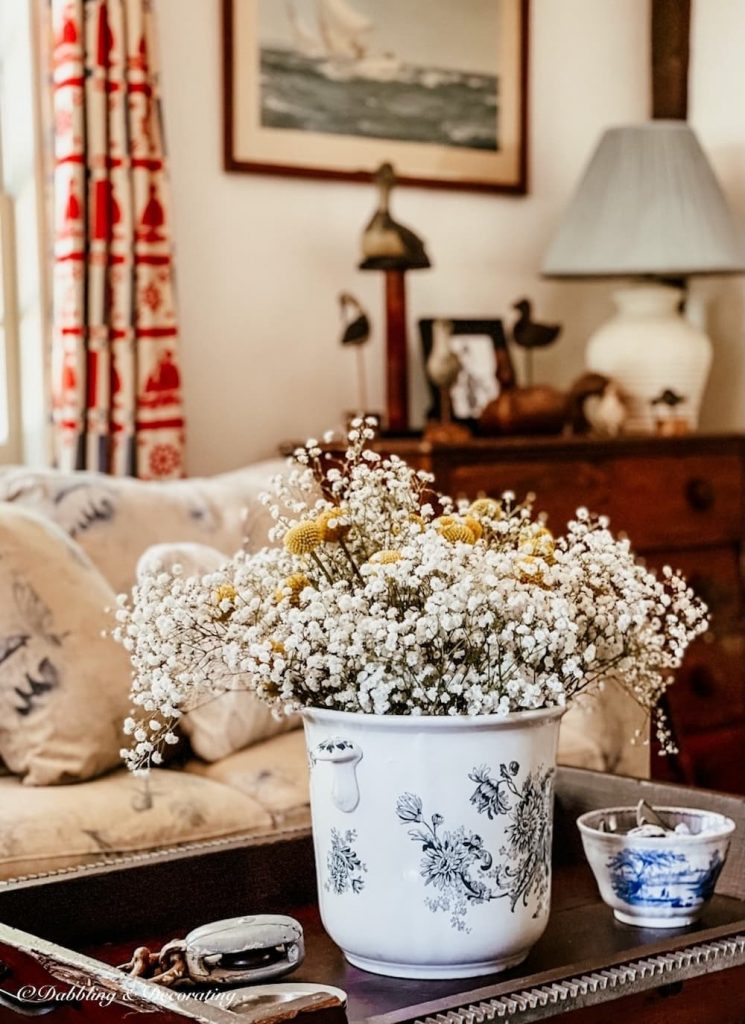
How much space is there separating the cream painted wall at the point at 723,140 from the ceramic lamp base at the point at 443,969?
2820 millimetres

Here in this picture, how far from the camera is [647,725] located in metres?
1.83

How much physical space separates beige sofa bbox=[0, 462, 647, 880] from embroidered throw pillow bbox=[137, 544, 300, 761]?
2 cm

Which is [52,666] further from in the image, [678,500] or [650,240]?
[650,240]

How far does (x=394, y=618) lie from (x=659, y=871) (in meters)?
0.41

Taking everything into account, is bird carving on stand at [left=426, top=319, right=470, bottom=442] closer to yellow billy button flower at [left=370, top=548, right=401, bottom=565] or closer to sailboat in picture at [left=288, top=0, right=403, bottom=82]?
sailboat in picture at [left=288, top=0, right=403, bottom=82]

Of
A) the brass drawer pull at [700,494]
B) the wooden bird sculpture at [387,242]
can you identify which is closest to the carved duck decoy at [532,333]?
the wooden bird sculpture at [387,242]

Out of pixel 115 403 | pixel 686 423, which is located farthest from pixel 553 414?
pixel 115 403

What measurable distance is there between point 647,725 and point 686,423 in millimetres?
1907

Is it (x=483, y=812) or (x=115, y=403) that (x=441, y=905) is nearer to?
(x=483, y=812)

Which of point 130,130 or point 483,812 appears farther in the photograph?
point 130,130

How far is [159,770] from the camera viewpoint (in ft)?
7.80

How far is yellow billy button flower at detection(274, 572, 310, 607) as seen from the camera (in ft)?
4.61

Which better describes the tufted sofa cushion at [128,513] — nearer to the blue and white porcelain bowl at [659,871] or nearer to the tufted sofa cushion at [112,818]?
the tufted sofa cushion at [112,818]

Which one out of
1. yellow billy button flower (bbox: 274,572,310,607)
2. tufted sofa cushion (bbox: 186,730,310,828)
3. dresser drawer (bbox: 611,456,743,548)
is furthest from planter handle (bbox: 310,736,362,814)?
dresser drawer (bbox: 611,456,743,548)
